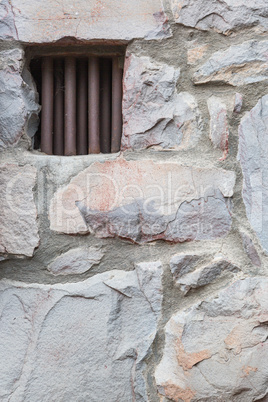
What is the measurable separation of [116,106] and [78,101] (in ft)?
0.27

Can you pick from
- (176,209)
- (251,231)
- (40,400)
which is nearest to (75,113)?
(176,209)

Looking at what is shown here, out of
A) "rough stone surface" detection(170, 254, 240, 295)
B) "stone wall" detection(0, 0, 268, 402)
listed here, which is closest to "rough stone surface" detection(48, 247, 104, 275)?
"stone wall" detection(0, 0, 268, 402)

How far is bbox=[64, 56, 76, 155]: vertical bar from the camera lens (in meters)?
0.91

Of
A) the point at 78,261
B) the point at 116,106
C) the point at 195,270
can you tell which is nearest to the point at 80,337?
the point at 78,261

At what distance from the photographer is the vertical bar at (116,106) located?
91 centimetres

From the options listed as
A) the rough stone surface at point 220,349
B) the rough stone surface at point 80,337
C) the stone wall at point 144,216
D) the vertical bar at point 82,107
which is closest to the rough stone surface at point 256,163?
the stone wall at point 144,216

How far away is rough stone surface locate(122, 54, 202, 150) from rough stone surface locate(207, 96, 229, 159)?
3 cm

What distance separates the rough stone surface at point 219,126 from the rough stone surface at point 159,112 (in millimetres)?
26

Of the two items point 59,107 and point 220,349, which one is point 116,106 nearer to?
point 59,107

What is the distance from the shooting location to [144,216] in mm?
840

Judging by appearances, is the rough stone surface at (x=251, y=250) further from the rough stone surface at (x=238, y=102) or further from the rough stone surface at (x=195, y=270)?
the rough stone surface at (x=238, y=102)

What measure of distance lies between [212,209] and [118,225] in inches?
7.0

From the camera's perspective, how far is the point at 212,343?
2.61ft

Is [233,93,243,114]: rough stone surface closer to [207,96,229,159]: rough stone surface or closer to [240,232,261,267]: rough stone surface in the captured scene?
[207,96,229,159]: rough stone surface
